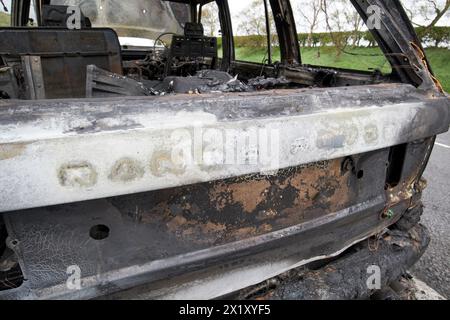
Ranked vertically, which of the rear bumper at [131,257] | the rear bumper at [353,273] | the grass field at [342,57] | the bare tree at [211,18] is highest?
the bare tree at [211,18]

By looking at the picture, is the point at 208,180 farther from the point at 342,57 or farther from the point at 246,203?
the point at 342,57

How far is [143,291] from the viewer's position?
101cm

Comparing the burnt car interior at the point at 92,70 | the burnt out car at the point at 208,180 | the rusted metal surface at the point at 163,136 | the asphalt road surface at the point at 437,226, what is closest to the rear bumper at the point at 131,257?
the burnt out car at the point at 208,180

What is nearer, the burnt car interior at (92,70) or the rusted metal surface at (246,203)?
the rusted metal surface at (246,203)

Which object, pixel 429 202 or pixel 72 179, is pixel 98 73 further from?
pixel 429 202

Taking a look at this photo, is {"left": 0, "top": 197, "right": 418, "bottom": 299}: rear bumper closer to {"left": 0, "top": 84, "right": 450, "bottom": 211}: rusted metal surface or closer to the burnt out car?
the burnt out car

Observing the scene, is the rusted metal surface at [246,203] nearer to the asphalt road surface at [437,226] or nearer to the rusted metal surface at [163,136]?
the rusted metal surface at [163,136]

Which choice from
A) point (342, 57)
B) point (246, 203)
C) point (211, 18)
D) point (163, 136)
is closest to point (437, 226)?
point (342, 57)

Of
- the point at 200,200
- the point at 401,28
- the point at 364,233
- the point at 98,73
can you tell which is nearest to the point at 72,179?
the point at 200,200

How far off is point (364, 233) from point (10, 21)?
3.51 meters

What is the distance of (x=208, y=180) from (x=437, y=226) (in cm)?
267

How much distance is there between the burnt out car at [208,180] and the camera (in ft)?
2.57

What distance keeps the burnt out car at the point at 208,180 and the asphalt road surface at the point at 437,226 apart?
77 cm

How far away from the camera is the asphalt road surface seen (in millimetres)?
2145
